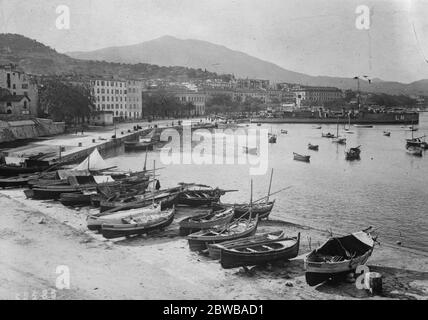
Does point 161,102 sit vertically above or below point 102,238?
above

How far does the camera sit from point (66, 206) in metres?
25.7

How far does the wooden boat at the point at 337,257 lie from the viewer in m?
15.5

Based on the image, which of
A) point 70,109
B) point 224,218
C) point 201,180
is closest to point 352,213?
point 224,218

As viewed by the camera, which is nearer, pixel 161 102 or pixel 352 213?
pixel 352 213

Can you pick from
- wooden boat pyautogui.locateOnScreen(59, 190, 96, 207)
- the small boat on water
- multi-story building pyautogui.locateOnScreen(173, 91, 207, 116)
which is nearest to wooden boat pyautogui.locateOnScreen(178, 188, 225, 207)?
the small boat on water

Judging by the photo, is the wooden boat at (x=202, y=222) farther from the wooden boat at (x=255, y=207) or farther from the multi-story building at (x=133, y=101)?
the multi-story building at (x=133, y=101)

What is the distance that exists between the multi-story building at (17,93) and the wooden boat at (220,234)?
52104mm

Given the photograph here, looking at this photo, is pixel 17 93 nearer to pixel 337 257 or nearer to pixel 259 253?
pixel 259 253

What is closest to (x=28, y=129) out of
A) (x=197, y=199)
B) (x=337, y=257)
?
(x=197, y=199)

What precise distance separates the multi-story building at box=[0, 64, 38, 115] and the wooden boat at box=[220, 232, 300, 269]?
54.5 metres

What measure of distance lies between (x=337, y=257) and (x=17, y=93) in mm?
63320

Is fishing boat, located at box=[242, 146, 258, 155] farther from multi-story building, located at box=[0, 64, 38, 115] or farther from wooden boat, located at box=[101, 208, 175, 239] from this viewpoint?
wooden boat, located at box=[101, 208, 175, 239]
